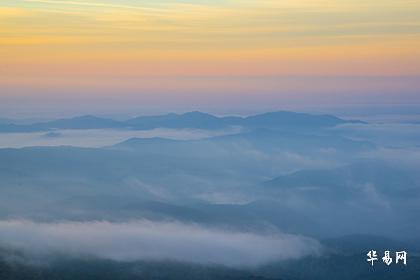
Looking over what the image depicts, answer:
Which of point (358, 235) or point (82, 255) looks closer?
point (82, 255)

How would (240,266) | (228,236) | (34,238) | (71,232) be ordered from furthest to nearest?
(228,236) < (71,232) < (34,238) < (240,266)

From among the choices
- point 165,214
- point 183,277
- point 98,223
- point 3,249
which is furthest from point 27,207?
point 183,277

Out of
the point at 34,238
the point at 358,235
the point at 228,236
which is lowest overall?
the point at 34,238

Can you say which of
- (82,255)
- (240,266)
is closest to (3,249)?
(82,255)

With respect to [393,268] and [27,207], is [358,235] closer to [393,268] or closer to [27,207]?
[393,268]

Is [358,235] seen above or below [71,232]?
above

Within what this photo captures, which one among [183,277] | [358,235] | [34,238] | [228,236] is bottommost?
[183,277]

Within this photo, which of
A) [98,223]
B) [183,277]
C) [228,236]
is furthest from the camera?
[98,223]

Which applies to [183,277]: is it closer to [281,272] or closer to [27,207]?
[281,272]

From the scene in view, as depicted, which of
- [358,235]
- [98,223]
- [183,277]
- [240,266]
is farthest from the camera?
[358,235]
